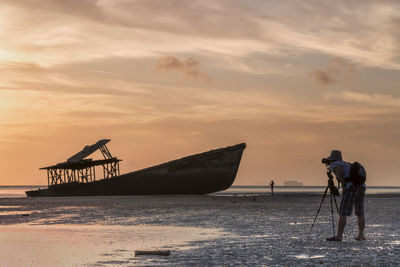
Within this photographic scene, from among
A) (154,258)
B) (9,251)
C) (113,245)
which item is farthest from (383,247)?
(9,251)

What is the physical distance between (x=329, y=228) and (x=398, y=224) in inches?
111

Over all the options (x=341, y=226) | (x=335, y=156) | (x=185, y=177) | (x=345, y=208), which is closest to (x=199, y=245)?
(x=341, y=226)

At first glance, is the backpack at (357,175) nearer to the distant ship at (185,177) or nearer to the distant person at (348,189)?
the distant person at (348,189)

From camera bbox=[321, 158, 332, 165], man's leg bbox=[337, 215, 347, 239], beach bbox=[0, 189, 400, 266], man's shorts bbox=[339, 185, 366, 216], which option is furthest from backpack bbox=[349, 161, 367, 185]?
beach bbox=[0, 189, 400, 266]

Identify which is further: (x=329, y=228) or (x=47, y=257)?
(x=329, y=228)

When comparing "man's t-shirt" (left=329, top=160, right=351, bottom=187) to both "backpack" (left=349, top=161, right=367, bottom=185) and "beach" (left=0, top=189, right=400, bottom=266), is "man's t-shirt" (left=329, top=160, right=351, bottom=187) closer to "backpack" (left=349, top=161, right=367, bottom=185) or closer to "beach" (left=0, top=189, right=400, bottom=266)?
"backpack" (left=349, top=161, right=367, bottom=185)

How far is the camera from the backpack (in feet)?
40.0

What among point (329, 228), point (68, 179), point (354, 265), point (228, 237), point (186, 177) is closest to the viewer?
point (354, 265)

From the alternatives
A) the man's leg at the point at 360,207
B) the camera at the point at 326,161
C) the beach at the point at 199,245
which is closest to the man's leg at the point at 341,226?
the beach at the point at 199,245

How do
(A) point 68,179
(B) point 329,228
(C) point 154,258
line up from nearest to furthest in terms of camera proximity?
(C) point 154,258 → (B) point 329,228 → (A) point 68,179

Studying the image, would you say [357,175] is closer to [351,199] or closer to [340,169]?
[340,169]

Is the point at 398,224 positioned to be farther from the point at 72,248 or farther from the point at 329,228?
the point at 72,248

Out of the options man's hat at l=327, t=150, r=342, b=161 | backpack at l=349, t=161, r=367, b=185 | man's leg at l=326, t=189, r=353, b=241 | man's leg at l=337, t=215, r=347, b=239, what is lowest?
man's leg at l=337, t=215, r=347, b=239

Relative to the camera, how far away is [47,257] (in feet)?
34.0
